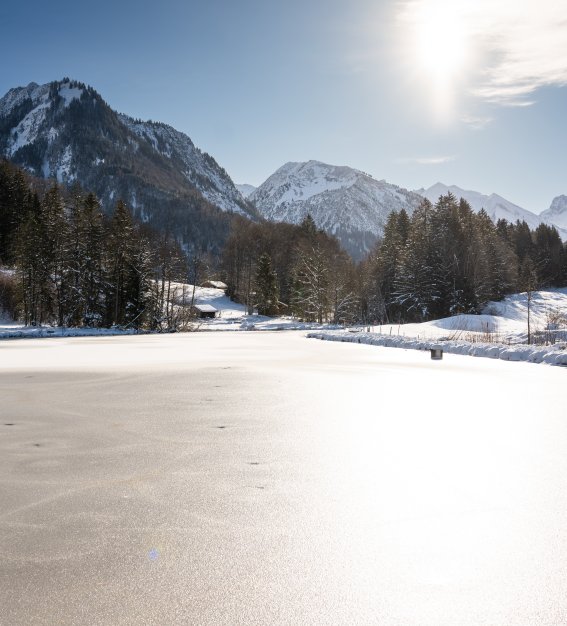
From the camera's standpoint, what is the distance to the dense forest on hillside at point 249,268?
42.5m

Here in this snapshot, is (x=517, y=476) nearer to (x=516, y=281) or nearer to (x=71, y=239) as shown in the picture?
(x=71, y=239)

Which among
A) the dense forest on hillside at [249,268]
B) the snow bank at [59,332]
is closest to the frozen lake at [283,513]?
the dense forest on hillside at [249,268]

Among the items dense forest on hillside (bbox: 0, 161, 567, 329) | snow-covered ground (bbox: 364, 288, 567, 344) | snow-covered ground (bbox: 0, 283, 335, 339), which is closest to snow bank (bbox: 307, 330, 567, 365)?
snow-covered ground (bbox: 364, 288, 567, 344)

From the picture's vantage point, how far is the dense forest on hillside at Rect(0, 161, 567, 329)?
140 ft

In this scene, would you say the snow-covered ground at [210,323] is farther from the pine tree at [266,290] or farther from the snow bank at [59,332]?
the pine tree at [266,290]

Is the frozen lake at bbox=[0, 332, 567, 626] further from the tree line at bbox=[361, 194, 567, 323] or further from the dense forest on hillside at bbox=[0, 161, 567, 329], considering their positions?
the tree line at bbox=[361, 194, 567, 323]

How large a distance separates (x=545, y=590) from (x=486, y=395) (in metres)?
6.35

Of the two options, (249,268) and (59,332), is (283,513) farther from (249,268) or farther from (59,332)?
(249,268)

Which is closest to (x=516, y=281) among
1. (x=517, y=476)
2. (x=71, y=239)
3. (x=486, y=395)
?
(x=71, y=239)

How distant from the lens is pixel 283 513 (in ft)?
11.2

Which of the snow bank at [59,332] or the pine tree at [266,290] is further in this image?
the pine tree at [266,290]

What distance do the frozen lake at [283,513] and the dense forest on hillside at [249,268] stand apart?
21.4 meters

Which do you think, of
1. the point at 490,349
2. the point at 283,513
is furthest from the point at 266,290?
the point at 283,513

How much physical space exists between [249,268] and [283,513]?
68421 millimetres
